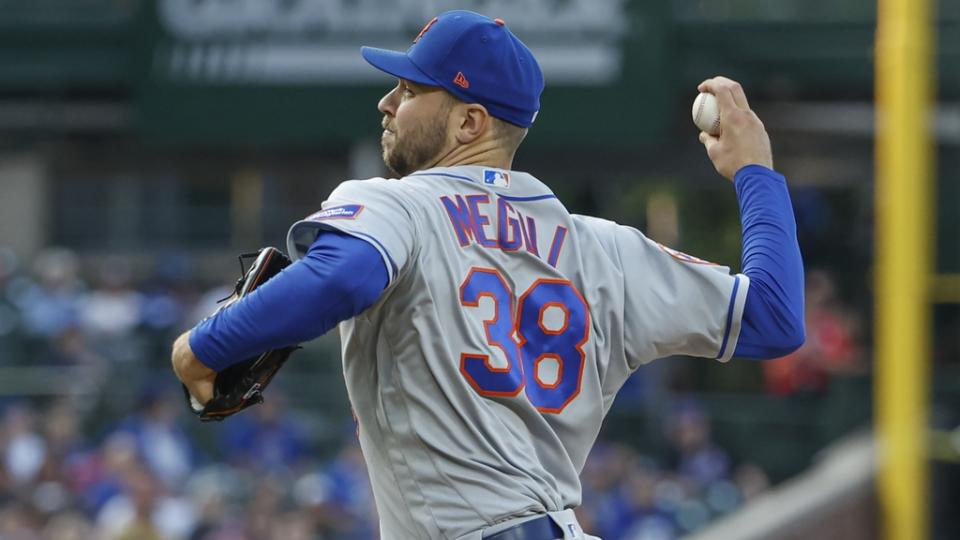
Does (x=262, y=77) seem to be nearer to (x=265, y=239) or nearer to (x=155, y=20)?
(x=155, y=20)

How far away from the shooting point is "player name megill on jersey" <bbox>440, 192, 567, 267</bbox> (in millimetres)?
2559

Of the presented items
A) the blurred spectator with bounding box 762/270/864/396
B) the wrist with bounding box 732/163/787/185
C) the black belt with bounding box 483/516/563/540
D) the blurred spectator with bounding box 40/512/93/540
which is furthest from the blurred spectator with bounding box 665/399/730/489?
the black belt with bounding box 483/516/563/540

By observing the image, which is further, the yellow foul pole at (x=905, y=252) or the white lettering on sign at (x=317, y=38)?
the white lettering on sign at (x=317, y=38)

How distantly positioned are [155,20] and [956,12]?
587 centimetres

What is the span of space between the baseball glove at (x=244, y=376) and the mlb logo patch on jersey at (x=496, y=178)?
38cm

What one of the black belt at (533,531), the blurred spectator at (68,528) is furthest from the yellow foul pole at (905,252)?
the black belt at (533,531)

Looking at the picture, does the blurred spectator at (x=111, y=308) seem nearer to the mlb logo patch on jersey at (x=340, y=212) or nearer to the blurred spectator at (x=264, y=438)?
the blurred spectator at (x=264, y=438)

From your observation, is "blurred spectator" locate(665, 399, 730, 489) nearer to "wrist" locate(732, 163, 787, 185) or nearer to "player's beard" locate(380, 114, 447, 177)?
"wrist" locate(732, 163, 787, 185)

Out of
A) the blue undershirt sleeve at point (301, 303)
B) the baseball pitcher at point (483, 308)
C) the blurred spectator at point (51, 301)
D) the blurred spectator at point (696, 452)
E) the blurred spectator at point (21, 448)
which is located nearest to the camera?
the blue undershirt sleeve at point (301, 303)

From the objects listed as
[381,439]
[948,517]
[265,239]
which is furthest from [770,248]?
[265,239]

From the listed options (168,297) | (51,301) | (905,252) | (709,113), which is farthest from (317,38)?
(709,113)

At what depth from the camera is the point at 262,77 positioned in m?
12.3

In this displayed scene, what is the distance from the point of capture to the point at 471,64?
2.61 metres

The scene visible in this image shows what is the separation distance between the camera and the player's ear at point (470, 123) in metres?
2.64
